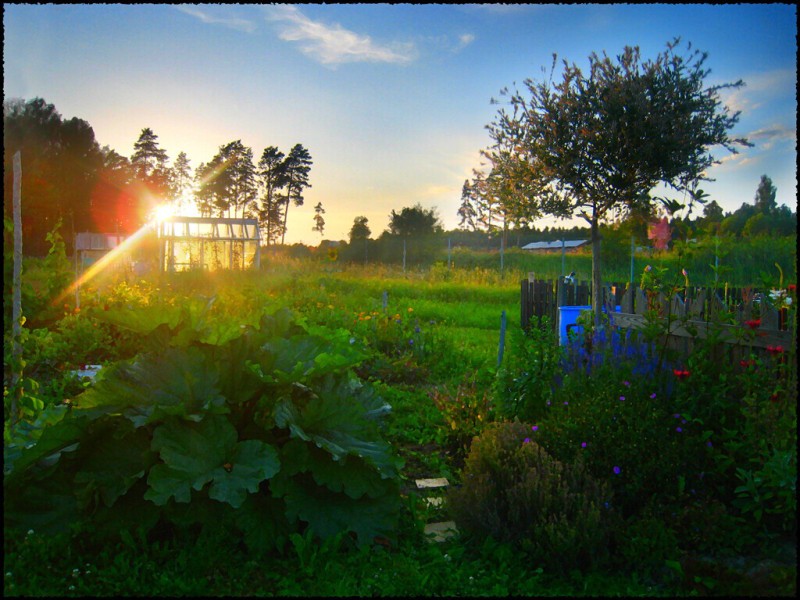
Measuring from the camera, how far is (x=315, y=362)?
310 centimetres

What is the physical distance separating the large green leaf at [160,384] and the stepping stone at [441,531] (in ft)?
4.09

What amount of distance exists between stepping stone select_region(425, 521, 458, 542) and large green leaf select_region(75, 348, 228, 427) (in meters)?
1.25

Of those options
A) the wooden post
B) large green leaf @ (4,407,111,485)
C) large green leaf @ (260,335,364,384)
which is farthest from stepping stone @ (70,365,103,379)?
large green leaf @ (260,335,364,384)

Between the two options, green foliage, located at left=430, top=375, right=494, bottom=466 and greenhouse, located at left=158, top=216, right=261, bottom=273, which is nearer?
green foliage, located at left=430, top=375, right=494, bottom=466

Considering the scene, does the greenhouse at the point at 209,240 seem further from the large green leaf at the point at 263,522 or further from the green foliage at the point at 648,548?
the green foliage at the point at 648,548

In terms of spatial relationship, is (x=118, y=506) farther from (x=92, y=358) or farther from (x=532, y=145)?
(x=532, y=145)

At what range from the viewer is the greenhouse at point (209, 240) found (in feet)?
65.8

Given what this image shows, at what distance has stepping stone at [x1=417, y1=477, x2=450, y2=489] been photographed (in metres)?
3.85

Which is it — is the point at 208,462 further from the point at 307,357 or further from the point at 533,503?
the point at 533,503

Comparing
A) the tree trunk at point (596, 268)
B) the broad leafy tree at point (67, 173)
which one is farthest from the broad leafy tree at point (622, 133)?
the broad leafy tree at point (67, 173)

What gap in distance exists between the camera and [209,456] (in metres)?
2.62

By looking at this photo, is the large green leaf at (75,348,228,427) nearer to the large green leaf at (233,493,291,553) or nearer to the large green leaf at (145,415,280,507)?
the large green leaf at (145,415,280,507)

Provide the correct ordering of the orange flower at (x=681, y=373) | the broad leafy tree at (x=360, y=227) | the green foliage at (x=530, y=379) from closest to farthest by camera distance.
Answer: the orange flower at (x=681, y=373) < the green foliage at (x=530, y=379) < the broad leafy tree at (x=360, y=227)

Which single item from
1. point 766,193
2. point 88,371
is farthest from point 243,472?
point 766,193
